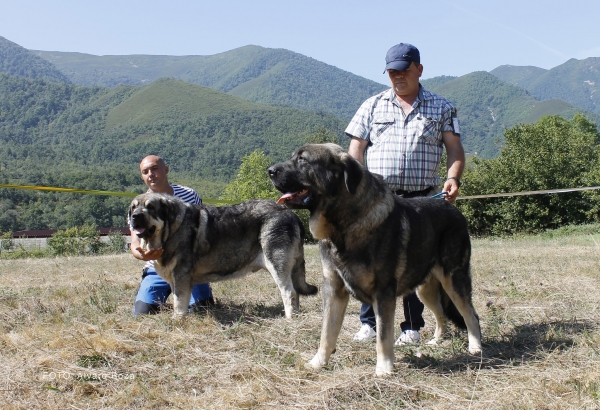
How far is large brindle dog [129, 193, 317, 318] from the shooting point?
6.33 metres

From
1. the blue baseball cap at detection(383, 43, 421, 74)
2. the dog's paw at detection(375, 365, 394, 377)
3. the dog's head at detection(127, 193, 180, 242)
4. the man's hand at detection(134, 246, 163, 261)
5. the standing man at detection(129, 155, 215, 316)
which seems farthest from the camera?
the standing man at detection(129, 155, 215, 316)

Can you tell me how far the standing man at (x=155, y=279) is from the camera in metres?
6.67

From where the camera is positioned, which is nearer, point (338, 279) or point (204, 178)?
point (338, 279)

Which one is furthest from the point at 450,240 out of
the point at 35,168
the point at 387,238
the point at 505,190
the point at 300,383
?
the point at 35,168

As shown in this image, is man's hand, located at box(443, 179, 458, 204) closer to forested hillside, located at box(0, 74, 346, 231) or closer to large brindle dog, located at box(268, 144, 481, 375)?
large brindle dog, located at box(268, 144, 481, 375)

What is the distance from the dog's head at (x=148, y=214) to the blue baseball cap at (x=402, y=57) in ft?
9.61

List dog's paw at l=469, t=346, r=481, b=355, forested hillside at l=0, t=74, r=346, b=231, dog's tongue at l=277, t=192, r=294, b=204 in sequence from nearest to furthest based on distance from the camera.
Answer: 1. dog's tongue at l=277, t=192, r=294, b=204
2. dog's paw at l=469, t=346, r=481, b=355
3. forested hillside at l=0, t=74, r=346, b=231

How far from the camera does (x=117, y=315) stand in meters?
6.39

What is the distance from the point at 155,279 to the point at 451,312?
3760mm

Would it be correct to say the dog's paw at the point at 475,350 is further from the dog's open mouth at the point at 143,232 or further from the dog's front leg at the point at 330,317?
the dog's open mouth at the point at 143,232

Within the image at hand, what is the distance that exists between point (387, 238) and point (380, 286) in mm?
368

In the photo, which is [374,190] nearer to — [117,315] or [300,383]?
[300,383]

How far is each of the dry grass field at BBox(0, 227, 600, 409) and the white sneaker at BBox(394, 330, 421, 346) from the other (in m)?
0.22

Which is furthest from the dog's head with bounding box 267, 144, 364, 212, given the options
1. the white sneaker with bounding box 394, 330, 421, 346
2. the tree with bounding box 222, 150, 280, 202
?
the tree with bounding box 222, 150, 280, 202
